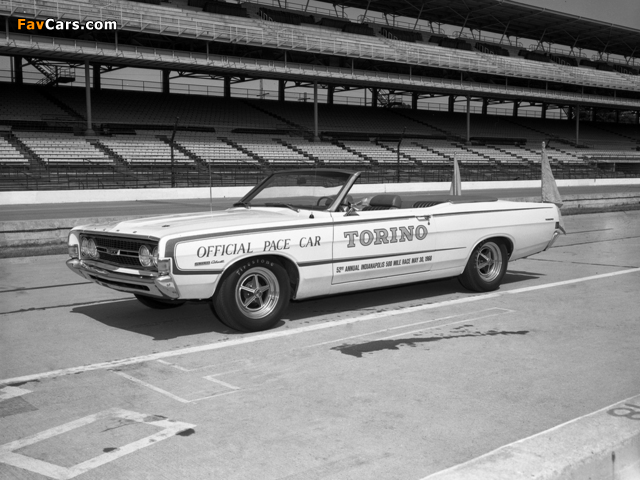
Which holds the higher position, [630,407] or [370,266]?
[370,266]

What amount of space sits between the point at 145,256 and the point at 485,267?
4.03 metres

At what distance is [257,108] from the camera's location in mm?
47500

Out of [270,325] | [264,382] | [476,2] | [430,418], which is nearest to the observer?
[430,418]

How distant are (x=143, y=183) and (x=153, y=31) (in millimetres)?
10244

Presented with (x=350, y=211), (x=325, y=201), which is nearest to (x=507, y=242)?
(x=350, y=211)

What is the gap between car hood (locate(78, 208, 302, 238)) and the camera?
18.3 ft

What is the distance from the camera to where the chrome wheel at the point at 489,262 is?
772cm

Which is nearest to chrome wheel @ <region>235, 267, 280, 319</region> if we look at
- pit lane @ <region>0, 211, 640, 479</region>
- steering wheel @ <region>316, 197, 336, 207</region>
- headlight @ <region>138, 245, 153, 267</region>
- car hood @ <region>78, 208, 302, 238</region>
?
pit lane @ <region>0, 211, 640, 479</region>

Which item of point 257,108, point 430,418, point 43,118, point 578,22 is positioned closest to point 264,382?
point 430,418

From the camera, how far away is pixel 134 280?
220 inches

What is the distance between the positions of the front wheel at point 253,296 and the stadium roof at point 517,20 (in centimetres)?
4778

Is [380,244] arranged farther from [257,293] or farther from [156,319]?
[156,319]

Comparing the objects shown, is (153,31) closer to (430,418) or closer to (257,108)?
(257,108)

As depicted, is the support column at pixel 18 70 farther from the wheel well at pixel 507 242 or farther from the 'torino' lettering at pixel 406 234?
the 'torino' lettering at pixel 406 234
